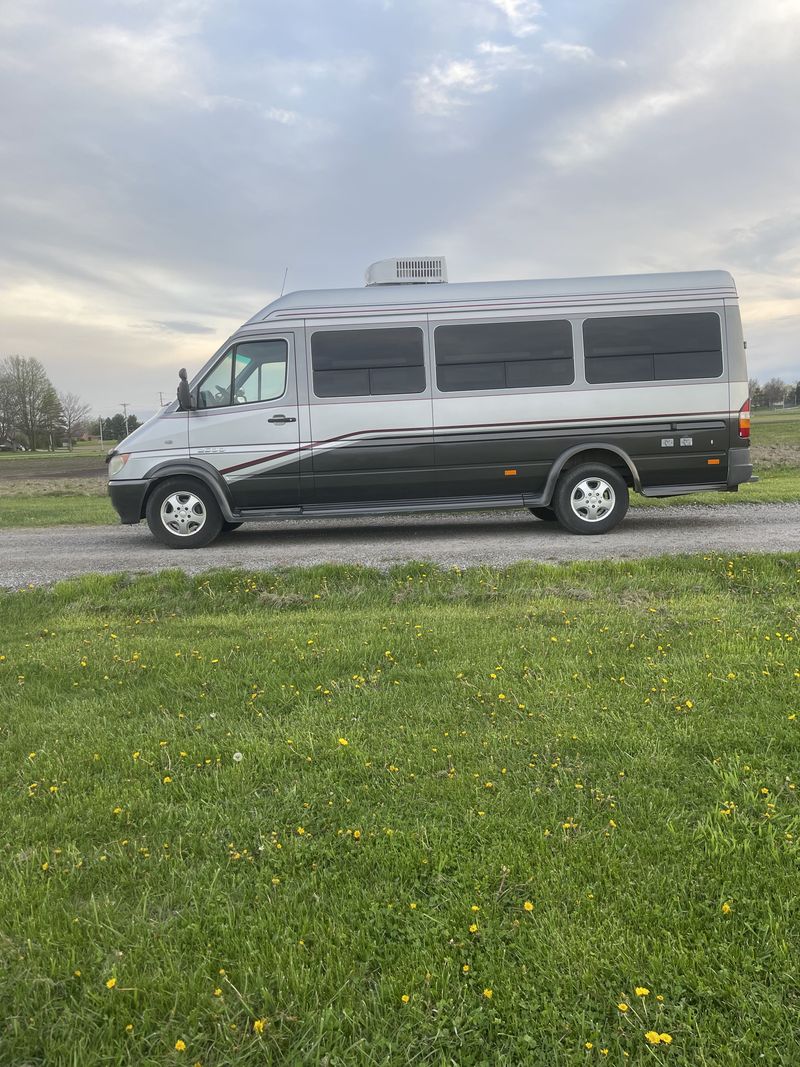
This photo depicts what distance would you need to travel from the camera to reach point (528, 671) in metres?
4.21

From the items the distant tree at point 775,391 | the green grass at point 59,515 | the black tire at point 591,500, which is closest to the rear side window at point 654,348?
the black tire at point 591,500

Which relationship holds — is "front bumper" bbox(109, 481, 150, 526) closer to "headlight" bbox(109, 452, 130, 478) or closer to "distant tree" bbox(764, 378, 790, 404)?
"headlight" bbox(109, 452, 130, 478)

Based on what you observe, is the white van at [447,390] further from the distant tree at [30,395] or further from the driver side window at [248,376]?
the distant tree at [30,395]

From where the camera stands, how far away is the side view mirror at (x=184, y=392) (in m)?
9.01

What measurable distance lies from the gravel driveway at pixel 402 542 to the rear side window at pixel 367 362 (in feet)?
6.23

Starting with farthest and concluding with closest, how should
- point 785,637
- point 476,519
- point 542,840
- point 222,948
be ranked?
point 476,519 < point 785,637 < point 542,840 < point 222,948

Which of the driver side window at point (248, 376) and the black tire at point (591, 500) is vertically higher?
the driver side window at point (248, 376)

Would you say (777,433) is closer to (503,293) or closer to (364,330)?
(503,293)

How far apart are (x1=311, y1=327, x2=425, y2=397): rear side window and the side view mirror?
1546 mm

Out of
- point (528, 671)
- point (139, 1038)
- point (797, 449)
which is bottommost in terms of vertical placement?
point (139, 1038)

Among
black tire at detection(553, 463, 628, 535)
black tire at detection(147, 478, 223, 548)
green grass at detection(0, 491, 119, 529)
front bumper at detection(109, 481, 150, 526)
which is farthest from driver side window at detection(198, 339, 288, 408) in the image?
green grass at detection(0, 491, 119, 529)

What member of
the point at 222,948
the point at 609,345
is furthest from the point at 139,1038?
the point at 609,345

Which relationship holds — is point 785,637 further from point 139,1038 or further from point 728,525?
point 728,525

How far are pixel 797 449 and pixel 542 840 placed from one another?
84.0ft
